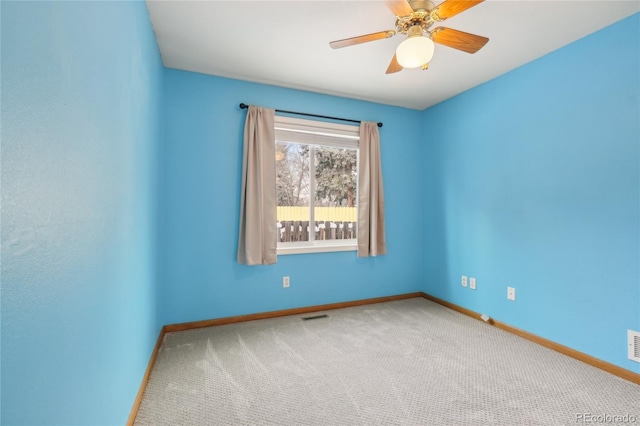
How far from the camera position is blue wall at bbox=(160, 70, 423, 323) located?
2.82m

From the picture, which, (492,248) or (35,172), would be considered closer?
(35,172)

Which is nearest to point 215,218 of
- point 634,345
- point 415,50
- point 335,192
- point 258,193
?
point 258,193

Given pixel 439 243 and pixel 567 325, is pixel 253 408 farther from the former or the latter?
pixel 439 243

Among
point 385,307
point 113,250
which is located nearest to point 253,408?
point 113,250

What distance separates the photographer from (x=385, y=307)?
351 centimetres

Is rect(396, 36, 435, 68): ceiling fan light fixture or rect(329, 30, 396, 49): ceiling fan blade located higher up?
rect(329, 30, 396, 49): ceiling fan blade

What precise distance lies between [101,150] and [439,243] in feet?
11.8

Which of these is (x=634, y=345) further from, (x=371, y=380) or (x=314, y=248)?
(x=314, y=248)

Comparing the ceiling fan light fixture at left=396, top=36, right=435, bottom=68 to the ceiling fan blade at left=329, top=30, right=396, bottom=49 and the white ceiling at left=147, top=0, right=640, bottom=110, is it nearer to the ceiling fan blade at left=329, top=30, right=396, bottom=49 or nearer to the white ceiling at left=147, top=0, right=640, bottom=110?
the ceiling fan blade at left=329, top=30, right=396, bottom=49

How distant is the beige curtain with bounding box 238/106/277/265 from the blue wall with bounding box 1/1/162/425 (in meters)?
1.42

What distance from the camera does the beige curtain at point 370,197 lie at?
3.55 meters

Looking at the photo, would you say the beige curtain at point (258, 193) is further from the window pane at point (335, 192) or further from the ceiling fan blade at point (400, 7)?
the ceiling fan blade at point (400, 7)

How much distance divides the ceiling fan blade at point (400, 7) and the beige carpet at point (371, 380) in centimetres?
233

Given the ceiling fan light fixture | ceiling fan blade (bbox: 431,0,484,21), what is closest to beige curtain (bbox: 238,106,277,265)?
the ceiling fan light fixture
